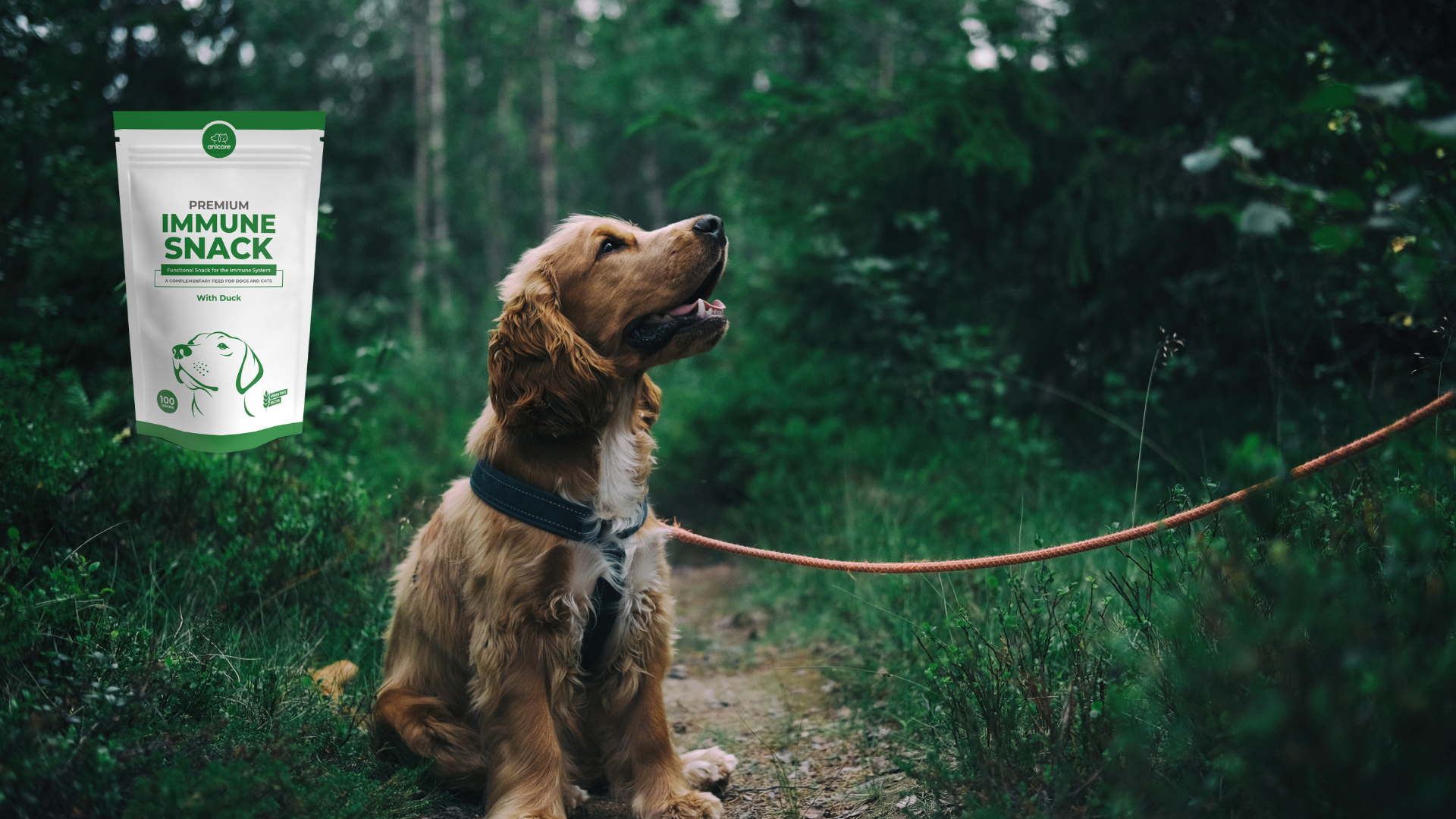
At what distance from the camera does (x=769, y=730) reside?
3.52m

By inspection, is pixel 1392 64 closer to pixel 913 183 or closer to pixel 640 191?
pixel 913 183

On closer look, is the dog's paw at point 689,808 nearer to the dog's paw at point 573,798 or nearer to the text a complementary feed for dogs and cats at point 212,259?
the dog's paw at point 573,798

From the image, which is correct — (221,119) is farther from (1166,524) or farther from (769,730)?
(1166,524)

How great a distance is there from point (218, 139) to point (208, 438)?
0.95m

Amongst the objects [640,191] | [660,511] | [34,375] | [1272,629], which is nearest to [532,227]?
[640,191]

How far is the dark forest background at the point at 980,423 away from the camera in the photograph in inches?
76.6

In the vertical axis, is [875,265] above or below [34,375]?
above

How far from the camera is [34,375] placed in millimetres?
4266

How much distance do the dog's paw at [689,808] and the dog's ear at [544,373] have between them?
1.17 metres

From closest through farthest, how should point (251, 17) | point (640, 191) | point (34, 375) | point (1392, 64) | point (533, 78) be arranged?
point (34, 375) < point (1392, 64) < point (251, 17) < point (533, 78) < point (640, 191)

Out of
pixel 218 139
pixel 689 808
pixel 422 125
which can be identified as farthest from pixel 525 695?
pixel 422 125

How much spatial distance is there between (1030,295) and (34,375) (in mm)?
5698

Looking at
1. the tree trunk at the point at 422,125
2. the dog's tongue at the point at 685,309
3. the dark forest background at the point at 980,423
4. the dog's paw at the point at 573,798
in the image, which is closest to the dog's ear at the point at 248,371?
the dark forest background at the point at 980,423

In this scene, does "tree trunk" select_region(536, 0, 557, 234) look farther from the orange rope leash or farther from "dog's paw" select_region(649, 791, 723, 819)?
"dog's paw" select_region(649, 791, 723, 819)
